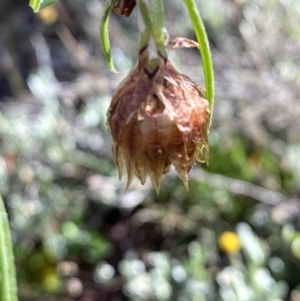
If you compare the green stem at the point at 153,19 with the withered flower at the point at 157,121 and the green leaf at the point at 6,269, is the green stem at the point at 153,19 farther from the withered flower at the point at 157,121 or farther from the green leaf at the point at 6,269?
the green leaf at the point at 6,269

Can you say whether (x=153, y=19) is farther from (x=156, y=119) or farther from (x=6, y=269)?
(x=6, y=269)

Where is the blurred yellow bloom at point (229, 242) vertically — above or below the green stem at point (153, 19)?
below

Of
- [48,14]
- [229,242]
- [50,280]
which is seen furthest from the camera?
[48,14]

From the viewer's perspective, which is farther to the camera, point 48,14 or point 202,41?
point 48,14

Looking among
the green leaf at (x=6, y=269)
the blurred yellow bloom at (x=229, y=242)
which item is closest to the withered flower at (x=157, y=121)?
the green leaf at (x=6, y=269)

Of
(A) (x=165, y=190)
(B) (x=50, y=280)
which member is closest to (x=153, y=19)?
(A) (x=165, y=190)

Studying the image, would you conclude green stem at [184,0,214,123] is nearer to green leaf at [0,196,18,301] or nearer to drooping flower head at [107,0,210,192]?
drooping flower head at [107,0,210,192]

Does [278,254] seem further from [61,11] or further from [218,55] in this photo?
[61,11]
